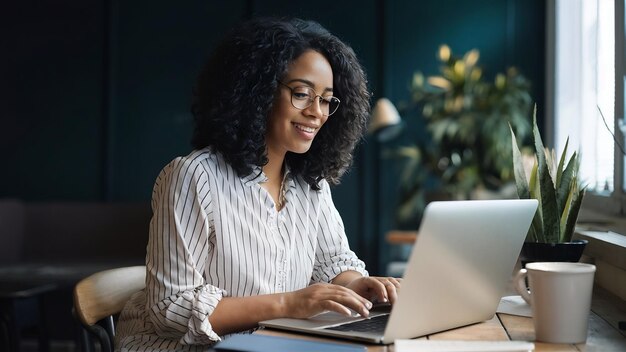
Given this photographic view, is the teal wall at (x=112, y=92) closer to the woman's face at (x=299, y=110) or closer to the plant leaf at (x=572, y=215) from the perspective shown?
the woman's face at (x=299, y=110)

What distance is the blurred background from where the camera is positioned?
5.86 meters

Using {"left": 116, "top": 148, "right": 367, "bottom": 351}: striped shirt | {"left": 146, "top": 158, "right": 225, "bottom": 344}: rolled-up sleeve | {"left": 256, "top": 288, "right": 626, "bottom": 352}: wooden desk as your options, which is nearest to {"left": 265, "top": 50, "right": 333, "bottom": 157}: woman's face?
{"left": 116, "top": 148, "right": 367, "bottom": 351}: striped shirt

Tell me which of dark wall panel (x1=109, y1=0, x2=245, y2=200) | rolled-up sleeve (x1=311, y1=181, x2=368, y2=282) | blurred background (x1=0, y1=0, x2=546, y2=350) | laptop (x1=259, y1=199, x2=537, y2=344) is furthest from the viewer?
dark wall panel (x1=109, y1=0, x2=245, y2=200)

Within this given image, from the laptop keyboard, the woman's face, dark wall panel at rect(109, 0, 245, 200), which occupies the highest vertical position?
dark wall panel at rect(109, 0, 245, 200)

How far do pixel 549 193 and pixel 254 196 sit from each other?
Result: 646mm

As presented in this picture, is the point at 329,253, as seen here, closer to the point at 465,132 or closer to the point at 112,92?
the point at 465,132

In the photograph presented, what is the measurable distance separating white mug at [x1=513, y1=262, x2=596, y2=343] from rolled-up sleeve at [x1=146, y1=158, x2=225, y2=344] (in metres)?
0.65

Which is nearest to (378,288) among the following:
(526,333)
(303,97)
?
(526,333)

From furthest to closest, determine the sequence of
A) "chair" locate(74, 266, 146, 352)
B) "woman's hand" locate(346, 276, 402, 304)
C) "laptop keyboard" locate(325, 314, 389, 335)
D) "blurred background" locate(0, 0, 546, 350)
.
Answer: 1. "blurred background" locate(0, 0, 546, 350)
2. "chair" locate(74, 266, 146, 352)
3. "woman's hand" locate(346, 276, 402, 304)
4. "laptop keyboard" locate(325, 314, 389, 335)

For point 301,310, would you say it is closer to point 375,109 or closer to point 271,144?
point 271,144

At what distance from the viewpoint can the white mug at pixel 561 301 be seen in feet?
3.91

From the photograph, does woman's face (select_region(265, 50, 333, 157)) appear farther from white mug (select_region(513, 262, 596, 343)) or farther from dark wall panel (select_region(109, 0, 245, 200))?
dark wall panel (select_region(109, 0, 245, 200))

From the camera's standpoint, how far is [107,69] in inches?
237

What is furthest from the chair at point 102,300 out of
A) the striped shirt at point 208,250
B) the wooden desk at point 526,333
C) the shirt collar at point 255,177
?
the wooden desk at point 526,333
